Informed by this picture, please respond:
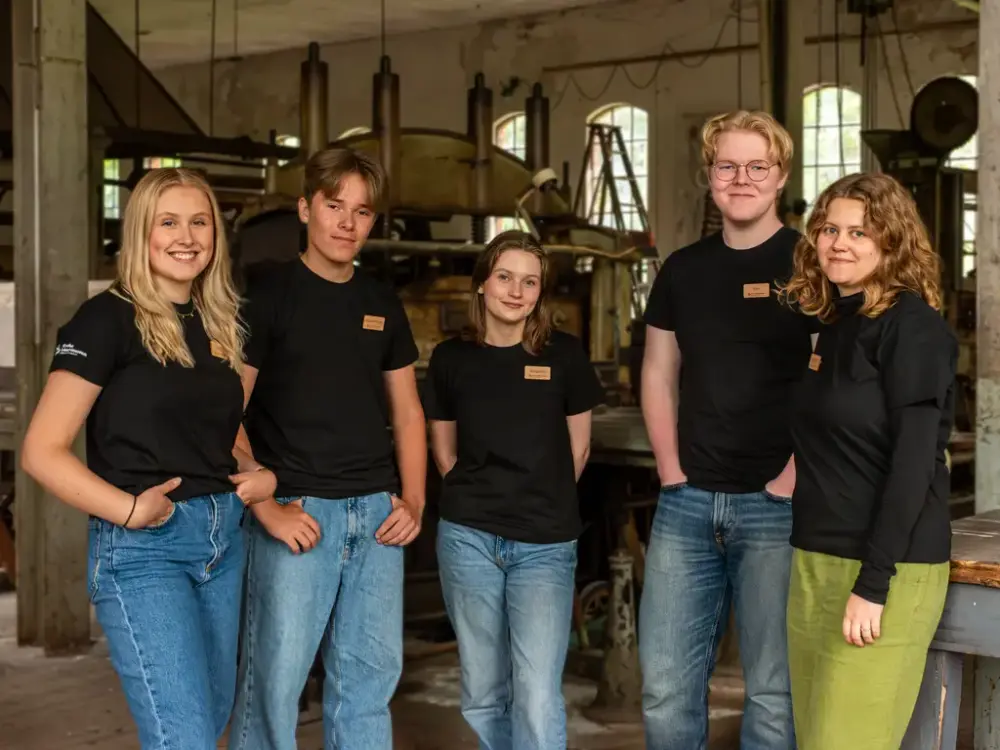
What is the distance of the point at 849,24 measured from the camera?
37.3ft

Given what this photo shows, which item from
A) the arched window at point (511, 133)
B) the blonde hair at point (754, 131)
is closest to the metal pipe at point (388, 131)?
the blonde hair at point (754, 131)

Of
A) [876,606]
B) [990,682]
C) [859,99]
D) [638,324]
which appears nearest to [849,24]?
[859,99]

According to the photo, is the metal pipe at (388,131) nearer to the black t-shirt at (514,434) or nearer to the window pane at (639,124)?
the black t-shirt at (514,434)

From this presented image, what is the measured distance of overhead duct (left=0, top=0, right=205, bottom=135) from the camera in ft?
26.7

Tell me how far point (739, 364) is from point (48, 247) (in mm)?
3147

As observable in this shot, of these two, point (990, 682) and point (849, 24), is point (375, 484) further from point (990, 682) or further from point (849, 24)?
point (849, 24)

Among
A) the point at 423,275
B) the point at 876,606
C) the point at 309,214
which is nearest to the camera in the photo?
the point at 876,606

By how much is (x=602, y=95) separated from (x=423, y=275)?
572 centimetres

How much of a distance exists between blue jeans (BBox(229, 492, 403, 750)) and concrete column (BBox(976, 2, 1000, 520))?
49.6 inches

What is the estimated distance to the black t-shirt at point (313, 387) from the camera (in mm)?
2455

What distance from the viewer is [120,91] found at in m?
8.35

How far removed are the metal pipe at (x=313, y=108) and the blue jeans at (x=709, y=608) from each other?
472 cm

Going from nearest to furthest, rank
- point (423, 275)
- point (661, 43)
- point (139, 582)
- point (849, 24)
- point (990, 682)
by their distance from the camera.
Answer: point (139, 582) → point (990, 682) → point (423, 275) → point (849, 24) → point (661, 43)

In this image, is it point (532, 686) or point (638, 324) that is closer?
point (532, 686)
